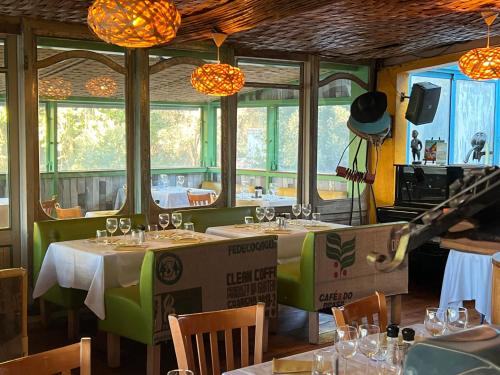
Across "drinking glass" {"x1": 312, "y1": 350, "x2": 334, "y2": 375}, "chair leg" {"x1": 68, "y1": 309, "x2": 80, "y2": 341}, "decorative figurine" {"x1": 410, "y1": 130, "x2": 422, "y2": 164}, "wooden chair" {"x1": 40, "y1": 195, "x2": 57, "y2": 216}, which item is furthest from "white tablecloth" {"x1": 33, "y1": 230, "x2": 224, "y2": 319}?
"decorative figurine" {"x1": 410, "y1": 130, "x2": 422, "y2": 164}

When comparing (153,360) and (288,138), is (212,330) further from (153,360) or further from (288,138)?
(288,138)

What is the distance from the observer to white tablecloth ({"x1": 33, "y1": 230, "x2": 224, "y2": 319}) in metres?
4.69

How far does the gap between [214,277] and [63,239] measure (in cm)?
177

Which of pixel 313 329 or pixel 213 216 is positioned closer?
pixel 313 329

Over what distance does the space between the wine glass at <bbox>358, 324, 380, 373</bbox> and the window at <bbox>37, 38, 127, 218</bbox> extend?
14.2 feet

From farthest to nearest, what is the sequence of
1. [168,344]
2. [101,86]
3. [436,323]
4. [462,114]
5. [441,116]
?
[462,114]
[441,116]
[101,86]
[168,344]
[436,323]

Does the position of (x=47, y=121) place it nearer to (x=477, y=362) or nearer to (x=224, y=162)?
(x=224, y=162)

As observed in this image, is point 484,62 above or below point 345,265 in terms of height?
above

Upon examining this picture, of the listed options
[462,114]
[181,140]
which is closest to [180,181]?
[181,140]

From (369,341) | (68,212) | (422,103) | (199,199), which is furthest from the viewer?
(422,103)

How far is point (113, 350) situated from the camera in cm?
470

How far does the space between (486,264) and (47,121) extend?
13.6 feet

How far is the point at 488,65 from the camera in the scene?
5.40 metres

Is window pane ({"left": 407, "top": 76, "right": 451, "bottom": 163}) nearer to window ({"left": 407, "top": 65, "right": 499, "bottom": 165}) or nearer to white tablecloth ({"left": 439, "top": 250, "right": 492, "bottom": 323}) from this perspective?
window ({"left": 407, "top": 65, "right": 499, "bottom": 165})
